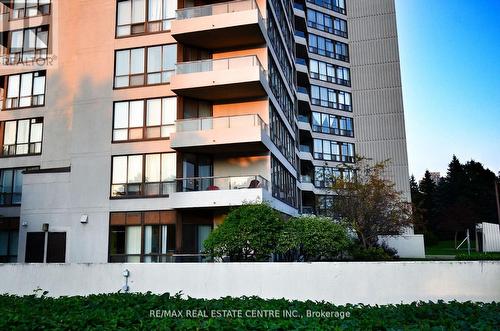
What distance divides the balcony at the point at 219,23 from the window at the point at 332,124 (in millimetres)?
24002

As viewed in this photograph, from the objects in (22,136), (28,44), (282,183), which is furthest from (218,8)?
(22,136)

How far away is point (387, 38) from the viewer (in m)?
51.0

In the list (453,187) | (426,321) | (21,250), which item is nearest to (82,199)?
(21,250)

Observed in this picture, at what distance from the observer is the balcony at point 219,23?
78.3 feet

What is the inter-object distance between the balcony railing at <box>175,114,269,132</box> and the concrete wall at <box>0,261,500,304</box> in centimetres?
1075

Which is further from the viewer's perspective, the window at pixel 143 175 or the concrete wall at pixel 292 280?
the window at pixel 143 175

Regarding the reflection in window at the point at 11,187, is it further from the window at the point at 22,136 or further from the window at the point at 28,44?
the window at the point at 28,44

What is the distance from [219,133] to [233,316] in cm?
1635

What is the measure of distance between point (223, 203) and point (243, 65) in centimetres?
735

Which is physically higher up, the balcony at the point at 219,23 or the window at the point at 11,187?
the balcony at the point at 219,23

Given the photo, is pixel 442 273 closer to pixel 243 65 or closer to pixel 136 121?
pixel 243 65

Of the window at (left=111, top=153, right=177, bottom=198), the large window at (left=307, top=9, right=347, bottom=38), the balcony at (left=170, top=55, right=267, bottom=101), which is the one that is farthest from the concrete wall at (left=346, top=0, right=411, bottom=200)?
the window at (left=111, top=153, right=177, bottom=198)

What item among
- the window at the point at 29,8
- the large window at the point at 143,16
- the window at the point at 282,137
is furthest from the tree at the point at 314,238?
the window at the point at 29,8

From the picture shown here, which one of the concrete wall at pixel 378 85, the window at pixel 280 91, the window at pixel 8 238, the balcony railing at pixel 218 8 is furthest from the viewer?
the concrete wall at pixel 378 85
